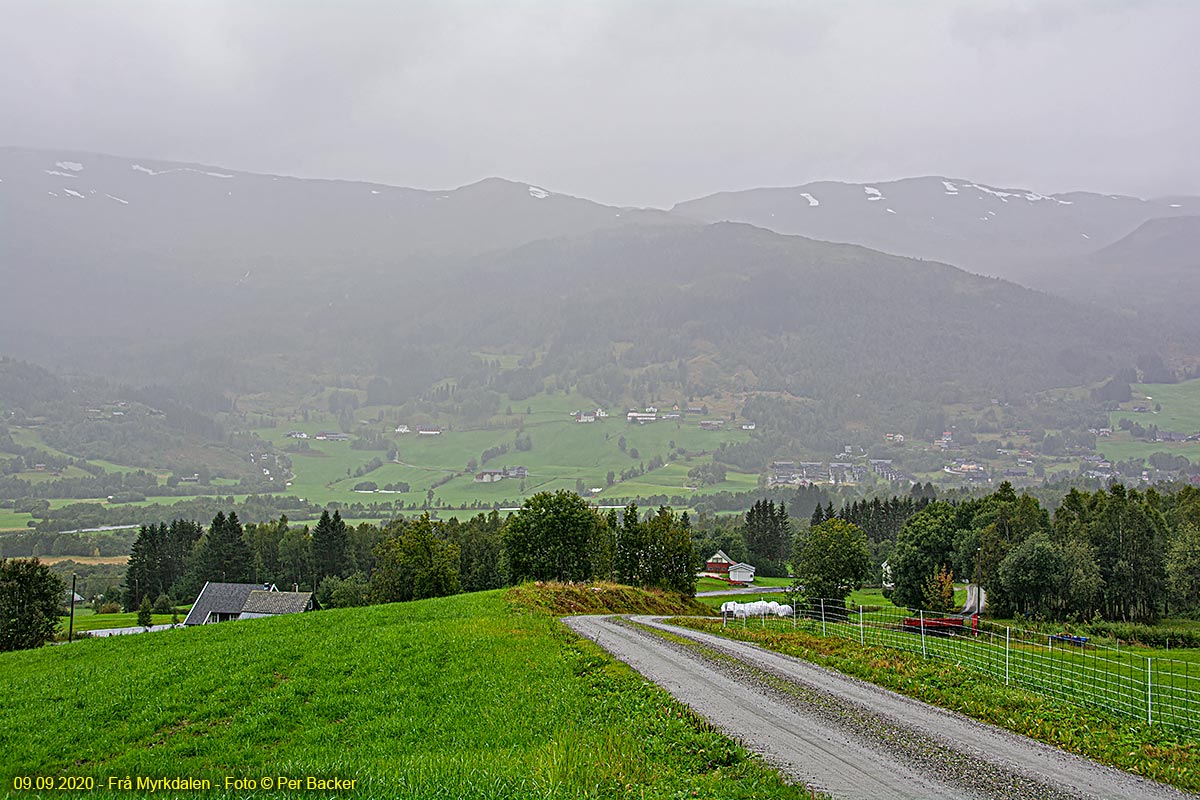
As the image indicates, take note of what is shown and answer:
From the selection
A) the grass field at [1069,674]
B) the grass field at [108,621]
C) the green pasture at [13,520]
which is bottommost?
the grass field at [108,621]

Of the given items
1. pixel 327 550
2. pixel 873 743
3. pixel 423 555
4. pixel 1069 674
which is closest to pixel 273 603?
pixel 423 555

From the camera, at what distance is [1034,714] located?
1547 centimetres

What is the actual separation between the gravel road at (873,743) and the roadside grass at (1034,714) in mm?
421

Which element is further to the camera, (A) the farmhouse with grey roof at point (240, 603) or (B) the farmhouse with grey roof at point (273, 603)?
(A) the farmhouse with grey roof at point (240, 603)

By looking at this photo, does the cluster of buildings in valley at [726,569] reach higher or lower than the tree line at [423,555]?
lower

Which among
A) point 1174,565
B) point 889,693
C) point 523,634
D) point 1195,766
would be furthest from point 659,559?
point 1195,766

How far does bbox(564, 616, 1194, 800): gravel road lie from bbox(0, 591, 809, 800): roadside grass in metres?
1.05

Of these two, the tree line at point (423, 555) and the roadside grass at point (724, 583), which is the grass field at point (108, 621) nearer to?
the tree line at point (423, 555)

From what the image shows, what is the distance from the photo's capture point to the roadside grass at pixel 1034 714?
42.1ft

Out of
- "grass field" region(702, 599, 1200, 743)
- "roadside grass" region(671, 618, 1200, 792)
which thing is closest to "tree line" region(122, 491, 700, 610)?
"grass field" region(702, 599, 1200, 743)

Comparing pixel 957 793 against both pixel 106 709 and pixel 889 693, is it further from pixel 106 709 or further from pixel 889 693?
pixel 106 709

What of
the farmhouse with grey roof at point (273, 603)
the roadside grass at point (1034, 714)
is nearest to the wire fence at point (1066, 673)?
the roadside grass at point (1034, 714)

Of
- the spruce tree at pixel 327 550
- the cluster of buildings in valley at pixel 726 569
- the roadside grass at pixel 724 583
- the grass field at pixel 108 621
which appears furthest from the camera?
the cluster of buildings in valley at pixel 726 569

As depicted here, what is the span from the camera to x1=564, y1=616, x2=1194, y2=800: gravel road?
449 inches
